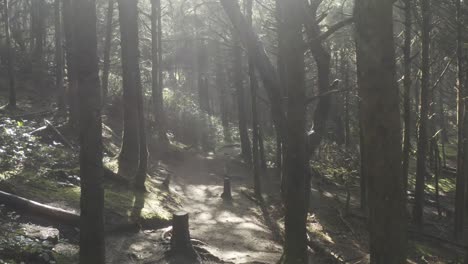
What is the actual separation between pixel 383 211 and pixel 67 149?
12698mm

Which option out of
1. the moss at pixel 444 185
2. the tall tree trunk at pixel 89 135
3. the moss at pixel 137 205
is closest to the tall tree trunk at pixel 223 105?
the moss at pixel 444 185

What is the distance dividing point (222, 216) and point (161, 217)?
119 inches

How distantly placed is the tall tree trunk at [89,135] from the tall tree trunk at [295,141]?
3.21 meters

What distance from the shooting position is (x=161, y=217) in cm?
1147

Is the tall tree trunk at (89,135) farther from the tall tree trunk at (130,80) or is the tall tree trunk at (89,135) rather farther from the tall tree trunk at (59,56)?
the tall tree trunk at (59,56)

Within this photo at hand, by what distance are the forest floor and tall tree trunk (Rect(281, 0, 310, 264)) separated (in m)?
1.94

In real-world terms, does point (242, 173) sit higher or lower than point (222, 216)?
higher

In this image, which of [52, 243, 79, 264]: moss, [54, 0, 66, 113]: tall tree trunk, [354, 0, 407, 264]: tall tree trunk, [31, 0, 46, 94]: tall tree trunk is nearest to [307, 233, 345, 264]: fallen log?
[52, 243, 79, 264]: moss

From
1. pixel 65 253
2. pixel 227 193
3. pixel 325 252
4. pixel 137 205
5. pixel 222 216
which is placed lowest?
pixel 325 252

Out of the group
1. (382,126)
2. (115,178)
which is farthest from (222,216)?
(382,126)

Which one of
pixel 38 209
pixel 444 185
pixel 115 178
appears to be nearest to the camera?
pixel 38 209

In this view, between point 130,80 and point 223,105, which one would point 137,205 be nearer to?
point 130,80

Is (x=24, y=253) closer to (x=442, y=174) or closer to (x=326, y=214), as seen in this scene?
(x=326, y=214)

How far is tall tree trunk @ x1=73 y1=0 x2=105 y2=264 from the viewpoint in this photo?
19.1 ft
